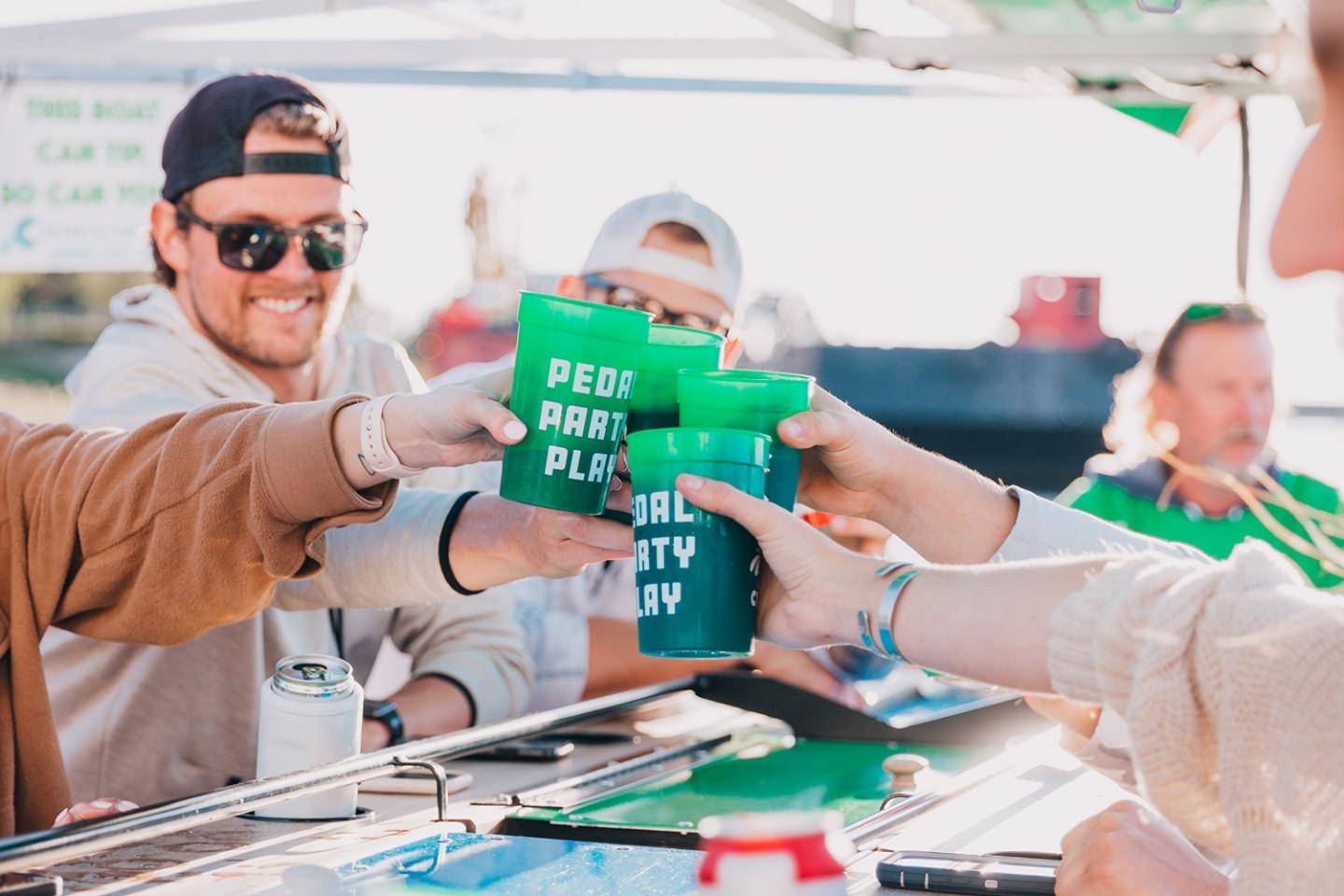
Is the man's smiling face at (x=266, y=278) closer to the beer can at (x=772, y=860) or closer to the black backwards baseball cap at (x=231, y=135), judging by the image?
the black backwards baseball cap at (x=231, y=135)

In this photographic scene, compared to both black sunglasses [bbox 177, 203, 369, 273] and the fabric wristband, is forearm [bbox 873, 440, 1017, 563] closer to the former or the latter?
the fabric wristband

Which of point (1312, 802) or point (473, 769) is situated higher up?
point (1312, 802)

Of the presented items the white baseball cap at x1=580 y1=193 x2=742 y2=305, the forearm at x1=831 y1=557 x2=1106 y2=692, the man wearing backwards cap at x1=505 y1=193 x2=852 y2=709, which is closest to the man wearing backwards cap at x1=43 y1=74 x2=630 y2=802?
the man wearing backwards cap at x1=505 y1=193 x2=852 y2=709

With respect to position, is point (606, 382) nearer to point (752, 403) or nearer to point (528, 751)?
point (752, 403)

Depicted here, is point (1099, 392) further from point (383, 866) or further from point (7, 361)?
point (7, 361)

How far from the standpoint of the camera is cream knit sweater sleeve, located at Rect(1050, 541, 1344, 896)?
4.00 ft

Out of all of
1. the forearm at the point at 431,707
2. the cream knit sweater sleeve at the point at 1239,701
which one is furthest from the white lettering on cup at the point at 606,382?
the forearm at the point at 431,707

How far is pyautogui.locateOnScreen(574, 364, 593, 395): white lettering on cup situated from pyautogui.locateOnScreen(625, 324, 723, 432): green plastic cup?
70 millimetres

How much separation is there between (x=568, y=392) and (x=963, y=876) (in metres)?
0.69

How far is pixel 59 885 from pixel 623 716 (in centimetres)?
160

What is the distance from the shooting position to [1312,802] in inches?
48.0

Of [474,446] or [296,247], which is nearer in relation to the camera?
[474,446]

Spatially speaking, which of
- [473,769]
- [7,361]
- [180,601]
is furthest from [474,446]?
[7,361]

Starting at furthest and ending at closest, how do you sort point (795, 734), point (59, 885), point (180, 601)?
point (795, 734) → point (180, 601) → point (59, 885)
